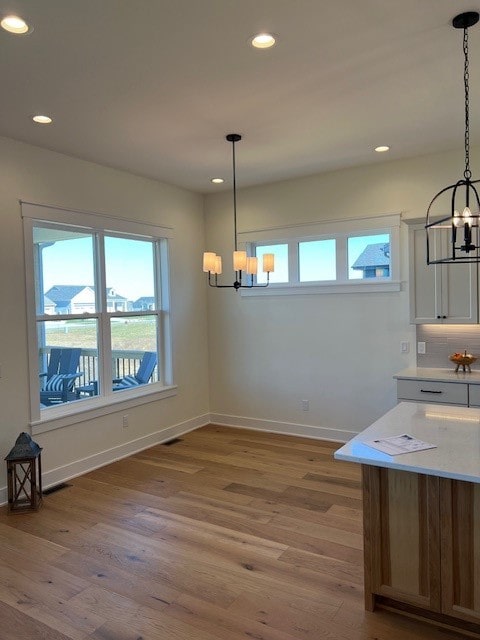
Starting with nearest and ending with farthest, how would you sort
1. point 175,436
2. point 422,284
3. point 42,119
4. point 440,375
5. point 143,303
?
1. point 42,119
2. point 440,375
3. point 422,284
4. point 143,303
5. point 175,436

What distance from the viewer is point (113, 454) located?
4699mm

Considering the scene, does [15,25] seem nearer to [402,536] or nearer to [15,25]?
[15,25]

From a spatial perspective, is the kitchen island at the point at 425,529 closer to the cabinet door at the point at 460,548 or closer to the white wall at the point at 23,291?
the cabinet door at the point at 460,548

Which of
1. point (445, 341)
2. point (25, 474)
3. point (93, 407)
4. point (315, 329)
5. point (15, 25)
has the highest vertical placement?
point (15, 25)

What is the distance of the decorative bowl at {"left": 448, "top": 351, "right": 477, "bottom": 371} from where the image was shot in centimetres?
419

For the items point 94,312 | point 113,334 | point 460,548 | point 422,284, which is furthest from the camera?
point 113,334

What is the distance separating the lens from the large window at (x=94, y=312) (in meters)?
4.13

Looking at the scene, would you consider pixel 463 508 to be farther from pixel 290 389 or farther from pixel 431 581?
pixel 290 389

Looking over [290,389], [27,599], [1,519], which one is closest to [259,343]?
[290,389]

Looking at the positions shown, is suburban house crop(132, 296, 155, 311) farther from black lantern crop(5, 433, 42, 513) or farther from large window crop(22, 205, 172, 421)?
black lantern crop(5, 433, 42, 513)

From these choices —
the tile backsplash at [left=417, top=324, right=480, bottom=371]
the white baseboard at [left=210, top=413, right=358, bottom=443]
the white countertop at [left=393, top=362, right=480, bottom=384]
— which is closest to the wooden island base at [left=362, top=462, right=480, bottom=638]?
the white countertop at [left=393, top=362, right=480, bottom=384]

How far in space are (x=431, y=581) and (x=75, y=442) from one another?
329 cm

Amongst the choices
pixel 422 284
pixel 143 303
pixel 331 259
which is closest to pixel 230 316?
pixel 143 303

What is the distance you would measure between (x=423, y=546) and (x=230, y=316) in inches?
158
